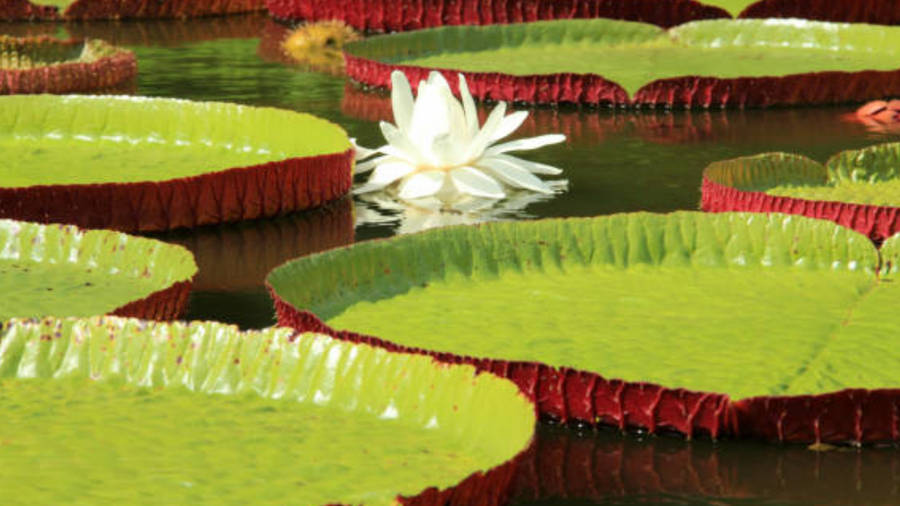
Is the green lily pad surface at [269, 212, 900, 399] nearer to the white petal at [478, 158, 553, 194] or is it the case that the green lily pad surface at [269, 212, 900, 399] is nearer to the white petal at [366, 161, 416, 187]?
the white petal at [478, 158, 553, 194]

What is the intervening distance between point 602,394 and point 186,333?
65 cm

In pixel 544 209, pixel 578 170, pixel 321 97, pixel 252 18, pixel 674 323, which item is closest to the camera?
pixel 674 323

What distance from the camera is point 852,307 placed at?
3381 millimetres

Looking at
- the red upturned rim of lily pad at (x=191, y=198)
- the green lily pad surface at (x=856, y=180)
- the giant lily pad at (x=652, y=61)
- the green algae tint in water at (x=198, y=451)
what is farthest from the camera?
the giant lily pad at (x=652, y=61)

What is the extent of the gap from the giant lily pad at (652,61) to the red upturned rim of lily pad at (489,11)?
0.89 m

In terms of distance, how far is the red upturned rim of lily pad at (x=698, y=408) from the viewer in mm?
2715

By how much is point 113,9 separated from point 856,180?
5817mm

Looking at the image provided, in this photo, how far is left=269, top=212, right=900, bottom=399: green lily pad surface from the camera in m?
3.03

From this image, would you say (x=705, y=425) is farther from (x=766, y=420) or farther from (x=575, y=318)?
(x=575, y=318)

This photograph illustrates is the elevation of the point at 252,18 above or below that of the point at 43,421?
below

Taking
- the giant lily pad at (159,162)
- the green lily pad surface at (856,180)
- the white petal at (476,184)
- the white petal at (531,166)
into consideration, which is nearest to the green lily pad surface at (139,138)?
the giant lily pad at (159,162)

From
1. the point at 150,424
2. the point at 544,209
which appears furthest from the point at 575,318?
the point at 544,209

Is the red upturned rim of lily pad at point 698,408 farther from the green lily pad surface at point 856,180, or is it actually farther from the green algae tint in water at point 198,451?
the green lily pad surface at point 856,180

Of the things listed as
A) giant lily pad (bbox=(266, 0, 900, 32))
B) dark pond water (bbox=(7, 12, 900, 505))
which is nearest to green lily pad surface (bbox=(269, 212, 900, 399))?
dark pond water (bbox=(7, 12, 900, 505))
